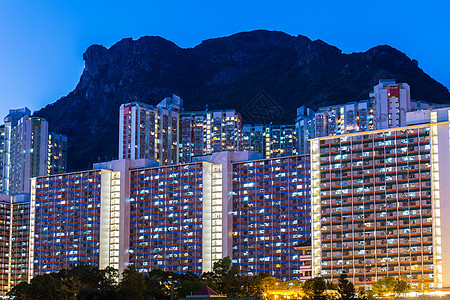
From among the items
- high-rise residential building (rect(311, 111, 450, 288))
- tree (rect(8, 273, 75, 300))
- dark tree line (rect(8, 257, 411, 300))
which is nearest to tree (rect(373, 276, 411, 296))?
dark tree line (rect(8, 257, 411, 300))

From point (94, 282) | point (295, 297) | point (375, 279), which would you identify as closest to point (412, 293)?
point (375, 279)

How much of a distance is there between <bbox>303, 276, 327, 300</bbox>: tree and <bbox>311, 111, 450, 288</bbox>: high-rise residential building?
2305 cm

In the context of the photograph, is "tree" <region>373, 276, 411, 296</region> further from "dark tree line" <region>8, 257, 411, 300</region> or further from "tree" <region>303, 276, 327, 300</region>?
"tree" <region>303, 276, 327, 300</region>

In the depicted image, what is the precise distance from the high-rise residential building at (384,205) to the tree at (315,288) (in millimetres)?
23049

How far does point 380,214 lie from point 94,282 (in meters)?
72.9

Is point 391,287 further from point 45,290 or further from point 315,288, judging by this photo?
point 45,290

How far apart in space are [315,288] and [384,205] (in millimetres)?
34622

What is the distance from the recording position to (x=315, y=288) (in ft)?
519

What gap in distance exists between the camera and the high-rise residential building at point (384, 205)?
175 m

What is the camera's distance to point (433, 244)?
570 feet

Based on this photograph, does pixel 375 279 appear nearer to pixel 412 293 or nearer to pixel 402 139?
pixel 412 293

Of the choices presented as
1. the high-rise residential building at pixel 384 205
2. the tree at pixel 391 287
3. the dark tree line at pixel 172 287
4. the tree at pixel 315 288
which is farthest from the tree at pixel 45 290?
the tree at pixel 391 287

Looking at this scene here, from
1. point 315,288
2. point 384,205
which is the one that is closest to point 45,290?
point 315,288

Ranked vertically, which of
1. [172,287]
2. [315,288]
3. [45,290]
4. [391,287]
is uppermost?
[45,290]
